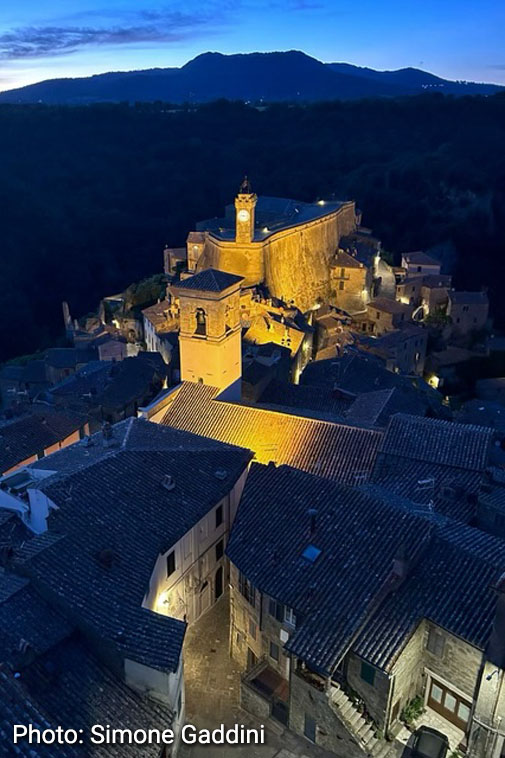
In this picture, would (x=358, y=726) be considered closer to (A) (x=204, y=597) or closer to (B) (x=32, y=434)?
(A) (x=204, y=597)

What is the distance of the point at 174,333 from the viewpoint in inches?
1843

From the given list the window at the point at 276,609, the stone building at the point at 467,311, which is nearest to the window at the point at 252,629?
the window at the point at 276,609

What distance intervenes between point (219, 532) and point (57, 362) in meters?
35.7

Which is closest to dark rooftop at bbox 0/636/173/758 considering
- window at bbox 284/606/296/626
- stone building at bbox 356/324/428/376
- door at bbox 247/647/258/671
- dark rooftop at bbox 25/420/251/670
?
dark rooftop at bbox 25/420/251/670

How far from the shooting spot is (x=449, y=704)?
13.9 metres

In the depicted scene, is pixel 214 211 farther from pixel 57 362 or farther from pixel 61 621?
pixel 61 621

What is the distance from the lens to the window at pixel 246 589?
51.4 feet

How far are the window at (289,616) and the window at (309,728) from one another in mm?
2124

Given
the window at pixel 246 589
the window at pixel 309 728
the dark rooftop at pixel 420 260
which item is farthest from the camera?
the dark rooftop at pixel 420 260

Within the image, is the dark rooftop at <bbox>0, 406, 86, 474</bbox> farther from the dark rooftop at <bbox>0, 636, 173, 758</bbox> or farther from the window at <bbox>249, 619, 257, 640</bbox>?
the dark rooftop at <bbox>0, 636, 173, 758</bbox>

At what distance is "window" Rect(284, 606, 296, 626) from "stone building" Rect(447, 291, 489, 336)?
145 feet

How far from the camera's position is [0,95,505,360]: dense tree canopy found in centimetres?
8562

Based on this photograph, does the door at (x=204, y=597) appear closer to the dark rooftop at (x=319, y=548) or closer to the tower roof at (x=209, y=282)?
the dark rooftop at (x=319, y=548)

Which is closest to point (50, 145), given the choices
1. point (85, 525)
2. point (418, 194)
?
point (418, 194)
